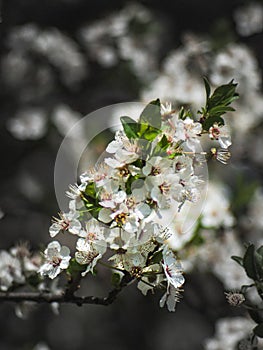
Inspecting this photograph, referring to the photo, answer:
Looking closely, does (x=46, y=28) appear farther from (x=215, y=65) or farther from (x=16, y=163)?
(x=215, y=65)

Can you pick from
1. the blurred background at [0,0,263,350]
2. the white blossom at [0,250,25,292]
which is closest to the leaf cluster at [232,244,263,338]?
the white blossom at [0,250,25,292]

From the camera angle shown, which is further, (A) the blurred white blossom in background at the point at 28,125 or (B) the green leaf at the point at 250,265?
(A) the blurred white blossom in background at the point at 28,125

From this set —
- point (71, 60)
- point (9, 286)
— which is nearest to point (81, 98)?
point (71, 60)

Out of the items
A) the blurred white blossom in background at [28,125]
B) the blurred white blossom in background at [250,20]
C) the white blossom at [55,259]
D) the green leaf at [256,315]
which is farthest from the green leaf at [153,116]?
the blurred white blossom in background at [250,20]

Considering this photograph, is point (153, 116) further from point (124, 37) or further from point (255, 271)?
point (124, 37)

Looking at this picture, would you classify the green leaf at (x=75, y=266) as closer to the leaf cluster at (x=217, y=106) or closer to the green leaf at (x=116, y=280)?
the green leaf at (x=116, y=280)

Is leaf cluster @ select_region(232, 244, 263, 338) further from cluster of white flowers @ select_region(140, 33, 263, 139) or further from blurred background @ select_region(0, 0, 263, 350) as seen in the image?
cluster of white flowers @ select_region(140, 33, 263, 139)

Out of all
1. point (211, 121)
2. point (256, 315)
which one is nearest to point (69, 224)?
point (211, 121)

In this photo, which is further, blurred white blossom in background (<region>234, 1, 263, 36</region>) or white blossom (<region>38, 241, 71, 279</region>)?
blurred white blossom in background (<region>234, 1, 263, 36</region>)
